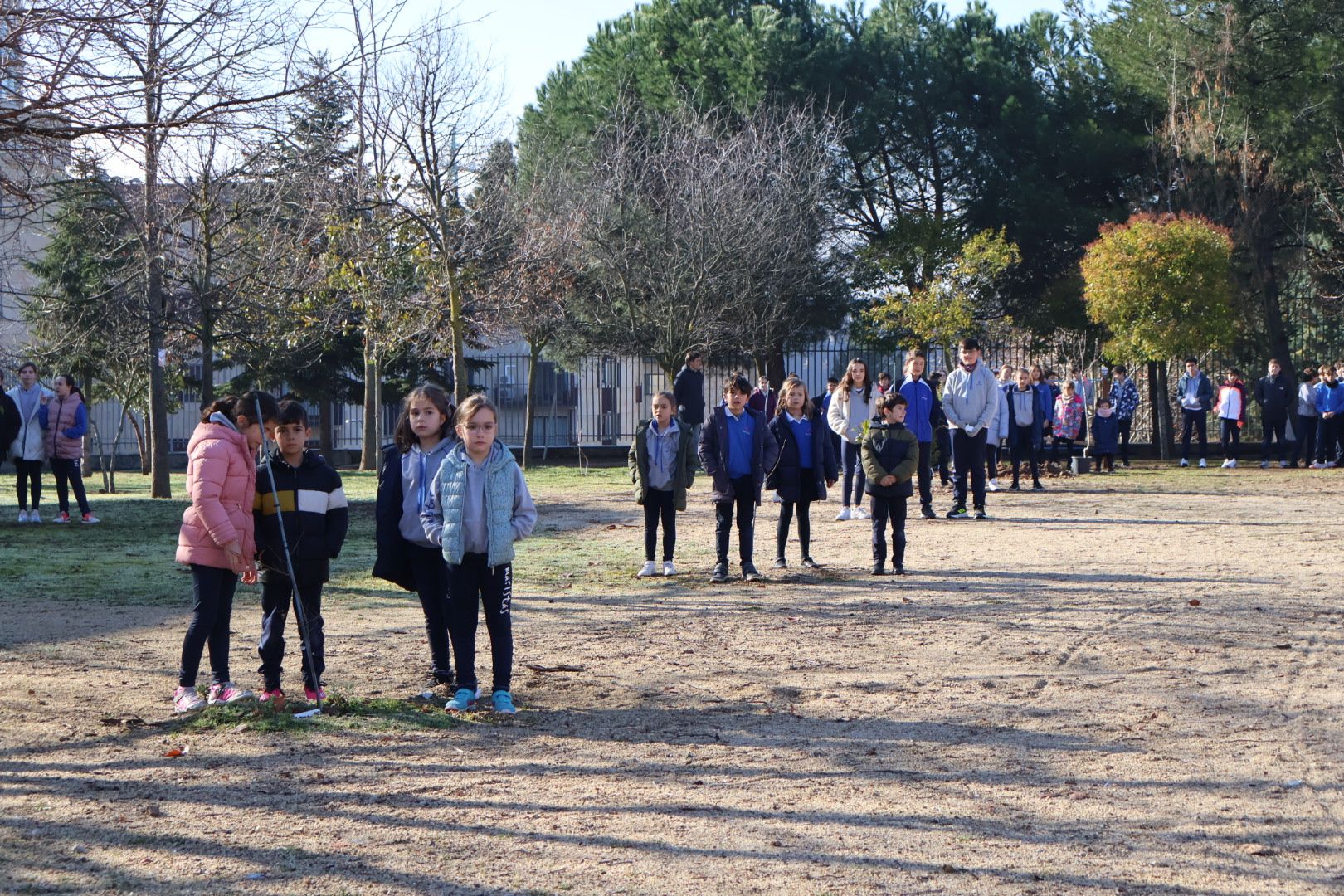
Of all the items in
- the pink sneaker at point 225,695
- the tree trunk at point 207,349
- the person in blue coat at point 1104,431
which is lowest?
the pink sneaker at point 225,695

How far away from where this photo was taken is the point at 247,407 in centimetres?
701

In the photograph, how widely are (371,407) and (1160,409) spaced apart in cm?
1660

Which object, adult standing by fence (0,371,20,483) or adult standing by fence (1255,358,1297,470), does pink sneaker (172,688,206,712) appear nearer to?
adult standing by fence (0,371,20,483)

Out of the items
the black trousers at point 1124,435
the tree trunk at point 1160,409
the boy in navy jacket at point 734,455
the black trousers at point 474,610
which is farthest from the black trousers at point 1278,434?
the black trousers at point 474,610

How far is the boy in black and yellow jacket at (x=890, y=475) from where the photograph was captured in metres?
11.8

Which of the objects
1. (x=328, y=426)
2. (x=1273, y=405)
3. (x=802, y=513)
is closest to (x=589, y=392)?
(x=328, y=426)

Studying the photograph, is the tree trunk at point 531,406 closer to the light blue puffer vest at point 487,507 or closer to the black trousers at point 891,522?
the black trousers at point 891,522

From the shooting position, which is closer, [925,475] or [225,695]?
[225,695]

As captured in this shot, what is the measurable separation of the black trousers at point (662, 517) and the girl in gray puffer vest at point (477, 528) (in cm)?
458

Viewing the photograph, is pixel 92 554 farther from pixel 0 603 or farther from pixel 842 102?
pixel 842 102

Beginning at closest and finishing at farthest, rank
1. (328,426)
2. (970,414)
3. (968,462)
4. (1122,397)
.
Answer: (970,414), (968,462), (1122,397), (328,426)

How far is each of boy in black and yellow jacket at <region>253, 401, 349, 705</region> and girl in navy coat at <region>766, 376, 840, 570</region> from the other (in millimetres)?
5468

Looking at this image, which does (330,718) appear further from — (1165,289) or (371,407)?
(371,407)

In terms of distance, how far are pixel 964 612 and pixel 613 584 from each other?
120 inches
